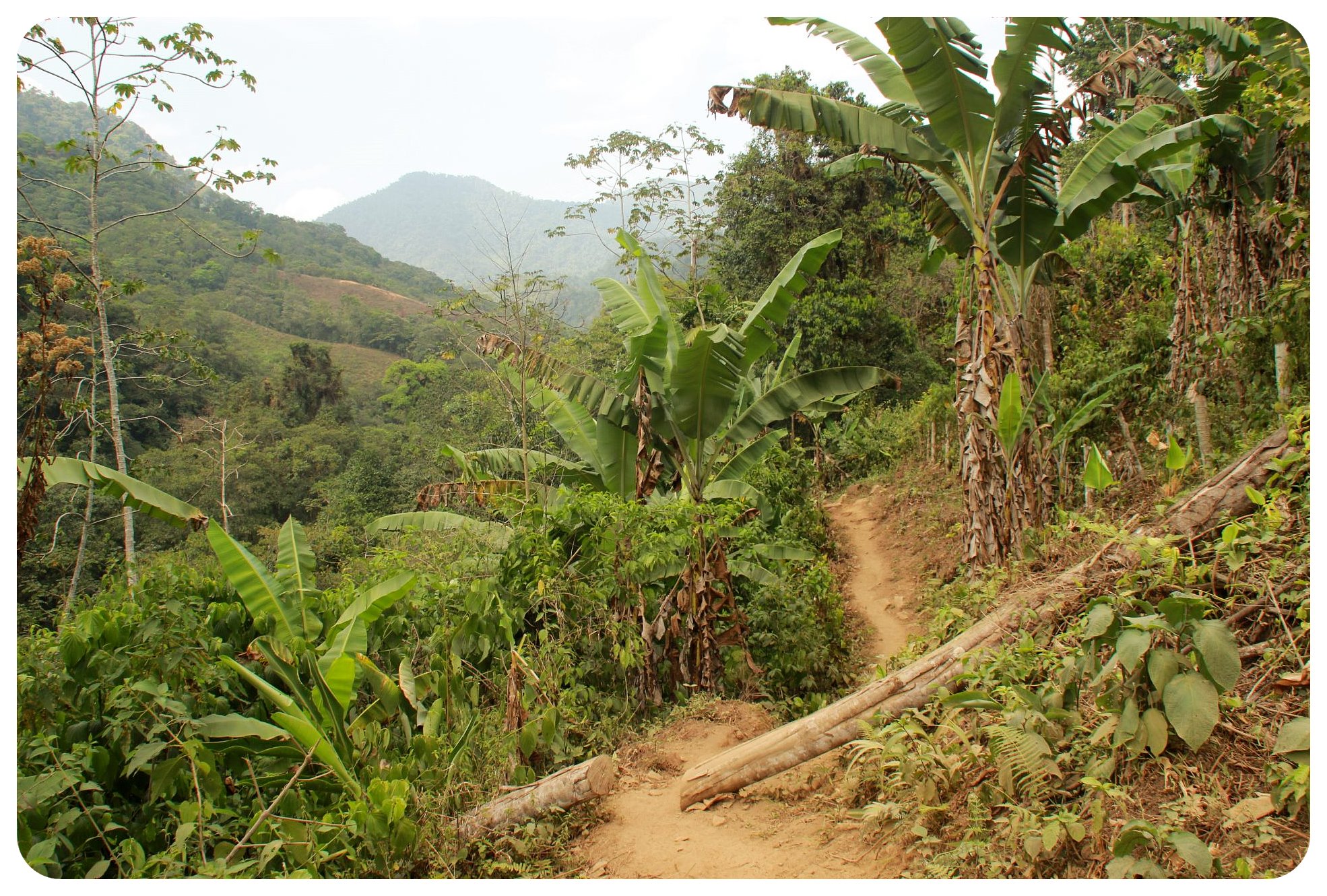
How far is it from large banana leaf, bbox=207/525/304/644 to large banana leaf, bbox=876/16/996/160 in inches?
202

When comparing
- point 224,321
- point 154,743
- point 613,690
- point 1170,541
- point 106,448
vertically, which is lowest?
point 613,690

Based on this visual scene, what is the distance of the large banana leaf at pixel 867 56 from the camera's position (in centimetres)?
561

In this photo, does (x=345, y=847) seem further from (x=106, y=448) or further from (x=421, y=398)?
A: (x=421, y=398)

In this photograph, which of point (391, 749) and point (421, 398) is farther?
point (421, 398)

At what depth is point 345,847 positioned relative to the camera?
3.13 m

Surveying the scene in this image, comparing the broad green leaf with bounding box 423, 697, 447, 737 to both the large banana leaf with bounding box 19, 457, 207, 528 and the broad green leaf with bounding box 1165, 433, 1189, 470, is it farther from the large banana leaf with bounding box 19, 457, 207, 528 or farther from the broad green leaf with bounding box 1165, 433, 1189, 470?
the broad green leaf with bounding box 1165, 433, 1189, 470

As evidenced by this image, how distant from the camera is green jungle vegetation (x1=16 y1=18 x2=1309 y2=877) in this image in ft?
8.81

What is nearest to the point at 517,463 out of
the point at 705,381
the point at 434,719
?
the point at 705,381

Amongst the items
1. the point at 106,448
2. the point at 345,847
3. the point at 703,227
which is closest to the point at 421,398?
the point at 106,448

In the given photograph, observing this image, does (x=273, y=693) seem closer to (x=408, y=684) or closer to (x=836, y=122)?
(x=408, y=684)

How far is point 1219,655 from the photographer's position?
241cm

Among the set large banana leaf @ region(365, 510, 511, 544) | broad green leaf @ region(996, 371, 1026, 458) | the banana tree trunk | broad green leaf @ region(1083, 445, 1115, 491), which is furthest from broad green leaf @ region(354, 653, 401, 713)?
broad green leaf @ region(996, 371, 1026, 458)
